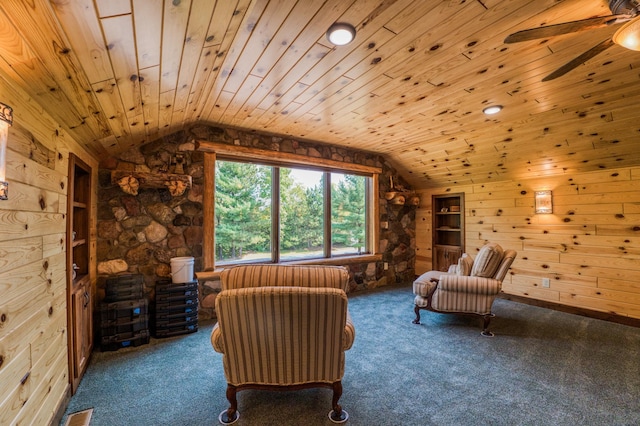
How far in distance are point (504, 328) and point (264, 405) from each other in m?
3.01

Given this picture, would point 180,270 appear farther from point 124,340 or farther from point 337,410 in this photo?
point 337,410

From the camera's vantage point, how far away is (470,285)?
3.38 m

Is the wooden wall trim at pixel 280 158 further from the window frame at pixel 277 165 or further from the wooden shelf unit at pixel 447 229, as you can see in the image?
the wooden shelf unit at pixel 447 229

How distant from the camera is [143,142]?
3.38 m

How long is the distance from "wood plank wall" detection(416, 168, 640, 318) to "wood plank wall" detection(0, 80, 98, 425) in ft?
18.6

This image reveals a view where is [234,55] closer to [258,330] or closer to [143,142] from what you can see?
[258,330]

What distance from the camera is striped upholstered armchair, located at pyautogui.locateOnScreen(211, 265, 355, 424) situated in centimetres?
174

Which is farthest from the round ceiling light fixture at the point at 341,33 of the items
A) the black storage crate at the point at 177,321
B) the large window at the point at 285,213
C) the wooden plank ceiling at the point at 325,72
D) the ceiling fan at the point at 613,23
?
the black storage crate at the point at 177,321

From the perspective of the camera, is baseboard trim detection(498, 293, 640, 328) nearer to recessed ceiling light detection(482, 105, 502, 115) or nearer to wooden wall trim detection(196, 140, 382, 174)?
recessed ceiling light detection(482, 105, 502, 115)

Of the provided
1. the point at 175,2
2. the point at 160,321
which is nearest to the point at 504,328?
the point at 160,321

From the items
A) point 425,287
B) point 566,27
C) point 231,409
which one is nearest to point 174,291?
point 231,409

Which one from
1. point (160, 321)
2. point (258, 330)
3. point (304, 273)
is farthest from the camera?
point (160, 321)

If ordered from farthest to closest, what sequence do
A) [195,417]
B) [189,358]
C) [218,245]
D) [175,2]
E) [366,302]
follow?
[366,302] < [218,245] < [189,358] < [195,417] < [175,2]

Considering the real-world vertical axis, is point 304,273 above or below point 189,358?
above
